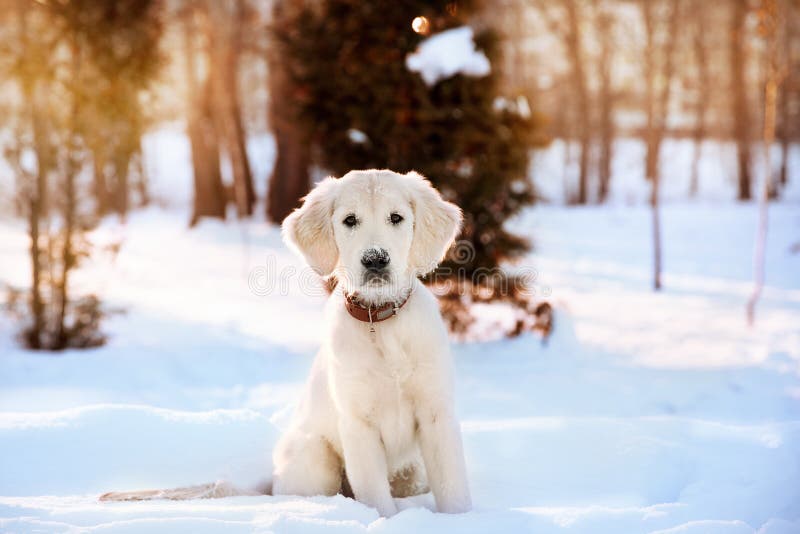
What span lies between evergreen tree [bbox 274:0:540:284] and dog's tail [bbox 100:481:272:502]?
4.02 m

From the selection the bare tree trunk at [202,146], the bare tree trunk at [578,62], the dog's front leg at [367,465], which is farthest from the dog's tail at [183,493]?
the bare tree trunk at [578,62]

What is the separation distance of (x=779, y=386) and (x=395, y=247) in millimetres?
4398

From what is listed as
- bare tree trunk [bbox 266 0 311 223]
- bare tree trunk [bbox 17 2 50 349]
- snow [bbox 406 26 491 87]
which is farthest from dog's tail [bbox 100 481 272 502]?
bare tree trunk [bbox 266 0 311 223]

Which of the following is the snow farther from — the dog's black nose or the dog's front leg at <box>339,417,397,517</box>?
the dog's front leg at <box>339,417,397,517</box>

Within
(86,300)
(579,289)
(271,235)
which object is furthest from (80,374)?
(271,235)

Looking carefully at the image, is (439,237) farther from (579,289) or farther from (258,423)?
(579,289)

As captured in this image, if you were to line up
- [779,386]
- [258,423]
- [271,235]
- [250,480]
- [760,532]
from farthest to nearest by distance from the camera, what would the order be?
[271,235]
[779,386]
[258,423]
[250,480]
[760,532]

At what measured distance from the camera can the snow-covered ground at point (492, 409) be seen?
2725 millimetres

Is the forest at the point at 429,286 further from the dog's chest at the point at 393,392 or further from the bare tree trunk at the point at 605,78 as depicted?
the bare tree trunk at the point at 605,78

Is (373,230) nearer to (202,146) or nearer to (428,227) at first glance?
(428,227)

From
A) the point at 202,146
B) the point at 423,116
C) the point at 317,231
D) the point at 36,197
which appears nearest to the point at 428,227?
the point at 317,231

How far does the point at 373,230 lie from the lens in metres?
2.88

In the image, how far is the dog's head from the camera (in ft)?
9.39

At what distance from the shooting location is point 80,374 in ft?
20.2
